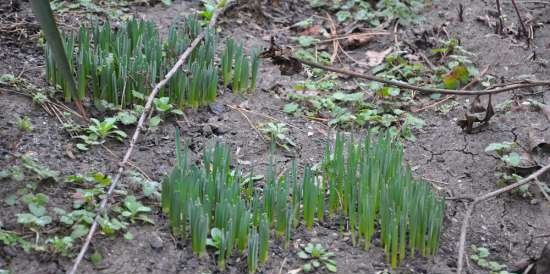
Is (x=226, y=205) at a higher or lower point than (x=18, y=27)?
lower

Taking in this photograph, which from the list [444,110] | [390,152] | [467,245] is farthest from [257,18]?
[467,245]

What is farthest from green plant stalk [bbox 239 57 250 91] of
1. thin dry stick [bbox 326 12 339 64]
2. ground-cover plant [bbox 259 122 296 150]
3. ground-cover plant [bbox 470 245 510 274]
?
ground-cover plant [bbox 470 245 510 274]

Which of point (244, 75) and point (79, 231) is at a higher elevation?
point (244, 75)

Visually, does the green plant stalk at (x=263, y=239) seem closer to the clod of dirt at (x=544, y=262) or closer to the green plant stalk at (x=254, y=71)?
the clod of dirt at (x=544, y=262)

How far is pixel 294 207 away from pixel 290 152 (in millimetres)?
670

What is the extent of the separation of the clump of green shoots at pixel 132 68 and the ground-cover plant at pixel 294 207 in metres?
0.67

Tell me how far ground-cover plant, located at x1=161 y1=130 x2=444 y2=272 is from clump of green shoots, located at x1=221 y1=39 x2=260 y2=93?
3.20 feet

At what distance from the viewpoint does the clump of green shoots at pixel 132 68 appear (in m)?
3.37

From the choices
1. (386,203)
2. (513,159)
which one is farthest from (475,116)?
(386,203)

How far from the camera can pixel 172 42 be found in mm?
3783

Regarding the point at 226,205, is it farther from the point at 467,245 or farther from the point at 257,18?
the point at 257,18

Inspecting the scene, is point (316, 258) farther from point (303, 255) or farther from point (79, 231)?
point (79, 231)

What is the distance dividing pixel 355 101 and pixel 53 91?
154 centimetres

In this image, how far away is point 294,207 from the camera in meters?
2.83
